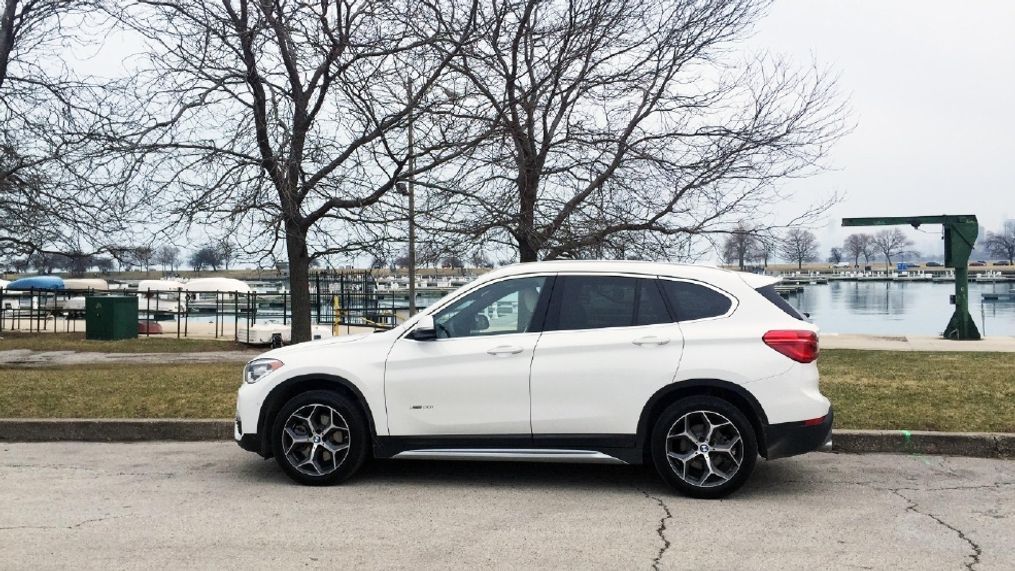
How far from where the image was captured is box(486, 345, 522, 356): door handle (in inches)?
257

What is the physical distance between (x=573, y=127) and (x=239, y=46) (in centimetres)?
567

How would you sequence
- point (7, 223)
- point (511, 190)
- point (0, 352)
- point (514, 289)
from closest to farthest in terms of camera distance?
1. point (514, 289)
2. point (511, 190)
3. point (7, 223)
4. point (0, 352)

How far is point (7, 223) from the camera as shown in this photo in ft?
60.0

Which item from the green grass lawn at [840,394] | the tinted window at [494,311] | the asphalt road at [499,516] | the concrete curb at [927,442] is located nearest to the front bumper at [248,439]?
the asphalt road at [499,516]

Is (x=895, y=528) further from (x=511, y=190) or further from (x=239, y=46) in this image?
(x=239, y=46)

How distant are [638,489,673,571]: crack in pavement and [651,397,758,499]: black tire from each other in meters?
0.18

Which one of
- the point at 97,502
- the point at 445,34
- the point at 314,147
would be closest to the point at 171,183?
the point at 314,147

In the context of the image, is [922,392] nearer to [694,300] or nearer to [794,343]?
[794,343]

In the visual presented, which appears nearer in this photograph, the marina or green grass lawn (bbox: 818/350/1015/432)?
green grass lawn (bbox: 818/350/1015/432)

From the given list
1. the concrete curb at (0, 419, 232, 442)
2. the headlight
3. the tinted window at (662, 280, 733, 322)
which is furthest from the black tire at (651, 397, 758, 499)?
the concrete curb at (0, 419, 232, 442)

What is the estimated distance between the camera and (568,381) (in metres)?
6.43

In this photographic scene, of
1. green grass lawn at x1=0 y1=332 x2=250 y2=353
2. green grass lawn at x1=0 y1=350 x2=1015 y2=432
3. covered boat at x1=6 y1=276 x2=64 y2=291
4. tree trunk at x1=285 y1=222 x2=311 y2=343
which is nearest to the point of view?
green grass lawn at x1=0 y1=350 x2=1015 y2=432

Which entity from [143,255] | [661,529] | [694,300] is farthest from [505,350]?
[143,255]

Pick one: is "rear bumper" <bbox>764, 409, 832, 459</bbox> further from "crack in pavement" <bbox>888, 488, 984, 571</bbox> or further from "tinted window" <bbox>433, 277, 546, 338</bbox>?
"tinted window" <bbox>433, 277, 546, 338</bbox>
